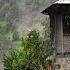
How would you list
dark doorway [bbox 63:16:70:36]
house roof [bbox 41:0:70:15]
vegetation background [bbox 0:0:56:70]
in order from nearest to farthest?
house roof [bbox 41:0:70:15] < dark doorway [bbox 63:16:70:36] < vegetation background [bbox 0:0:56:70]

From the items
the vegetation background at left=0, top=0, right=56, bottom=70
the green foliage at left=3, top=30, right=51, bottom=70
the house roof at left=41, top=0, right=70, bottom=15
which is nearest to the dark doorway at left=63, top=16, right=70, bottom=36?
the house roof at left=41, top=0, right=70, bottom=15

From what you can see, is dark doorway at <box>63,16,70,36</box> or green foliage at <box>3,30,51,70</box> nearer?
dark doorway at <box>63,16,70,36</box>

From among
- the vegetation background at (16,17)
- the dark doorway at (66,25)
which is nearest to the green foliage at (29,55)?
the dark doorway at (66,25)

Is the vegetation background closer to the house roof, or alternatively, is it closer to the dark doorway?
the dark doorway

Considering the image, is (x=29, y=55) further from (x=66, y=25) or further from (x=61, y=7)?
(x=61, y=7)

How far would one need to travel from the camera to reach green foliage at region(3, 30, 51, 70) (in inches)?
753

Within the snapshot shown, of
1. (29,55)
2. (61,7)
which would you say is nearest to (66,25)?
(61,7)

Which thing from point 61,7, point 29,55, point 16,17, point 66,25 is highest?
point 61,7

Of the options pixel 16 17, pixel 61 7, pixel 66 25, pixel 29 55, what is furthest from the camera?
pixel 16 17

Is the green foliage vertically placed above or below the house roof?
below

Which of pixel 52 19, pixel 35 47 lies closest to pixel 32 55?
pixel 35 47

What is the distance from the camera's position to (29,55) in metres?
19.6

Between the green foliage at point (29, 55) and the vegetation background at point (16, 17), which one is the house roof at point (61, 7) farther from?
the vegetation background at point (16, 17)

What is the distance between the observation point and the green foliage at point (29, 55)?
62.7 feet
